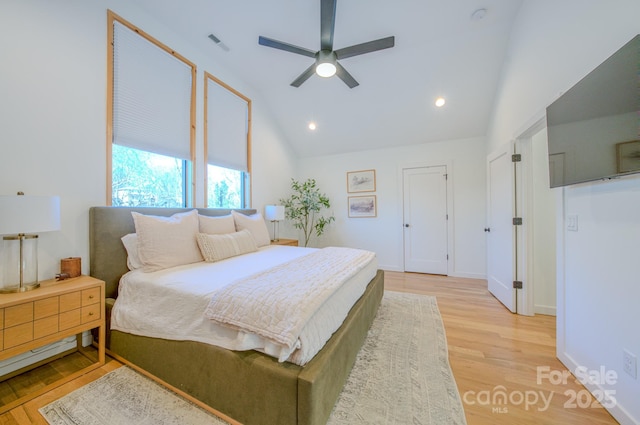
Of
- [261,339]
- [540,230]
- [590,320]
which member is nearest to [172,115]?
[261,339]

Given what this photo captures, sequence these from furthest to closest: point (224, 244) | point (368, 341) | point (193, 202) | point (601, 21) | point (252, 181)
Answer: point (252, 181) → point (193, 202) → point (224, 244) → point (368, 341) → point (601, 21)

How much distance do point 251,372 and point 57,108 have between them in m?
2.59

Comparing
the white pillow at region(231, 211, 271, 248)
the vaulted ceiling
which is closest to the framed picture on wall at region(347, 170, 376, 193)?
the vaulted ceiling

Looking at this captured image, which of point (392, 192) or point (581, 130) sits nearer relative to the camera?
point (581, 130)

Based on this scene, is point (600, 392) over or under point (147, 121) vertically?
under

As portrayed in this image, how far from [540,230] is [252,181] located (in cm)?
418

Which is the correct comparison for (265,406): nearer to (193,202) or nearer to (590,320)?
(590,320)

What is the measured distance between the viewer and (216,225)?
8.91 feet

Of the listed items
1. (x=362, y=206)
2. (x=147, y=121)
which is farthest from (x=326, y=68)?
(x=362, y=206)

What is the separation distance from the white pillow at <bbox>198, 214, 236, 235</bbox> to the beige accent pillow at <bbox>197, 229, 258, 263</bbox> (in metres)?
0.19

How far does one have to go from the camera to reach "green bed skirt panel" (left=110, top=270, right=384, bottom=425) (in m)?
1.08

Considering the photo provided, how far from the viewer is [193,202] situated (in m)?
3.02

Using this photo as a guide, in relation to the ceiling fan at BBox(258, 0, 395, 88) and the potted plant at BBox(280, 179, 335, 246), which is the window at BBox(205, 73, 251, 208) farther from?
the ceiling fan at BBox(258, 0, 395, 88)

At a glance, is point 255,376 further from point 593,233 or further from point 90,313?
point 593,233
